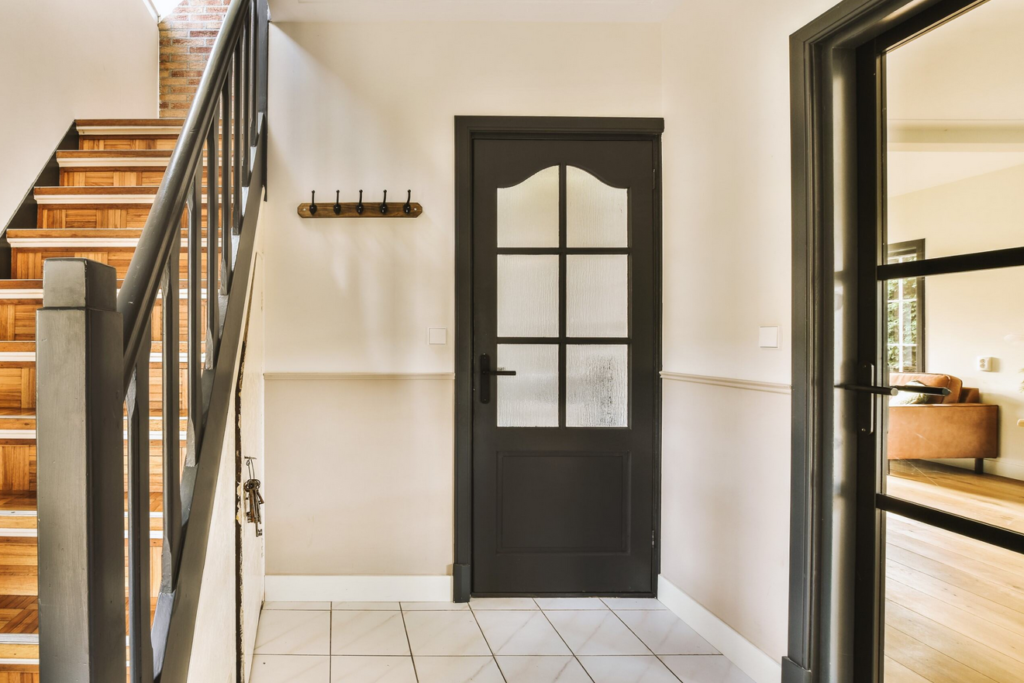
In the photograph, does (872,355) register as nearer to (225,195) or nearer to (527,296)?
(527,296)

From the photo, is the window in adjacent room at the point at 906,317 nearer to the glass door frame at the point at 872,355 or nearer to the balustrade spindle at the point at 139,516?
the glass door frame at the point at 872,355

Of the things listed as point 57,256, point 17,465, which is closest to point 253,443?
point 17,465

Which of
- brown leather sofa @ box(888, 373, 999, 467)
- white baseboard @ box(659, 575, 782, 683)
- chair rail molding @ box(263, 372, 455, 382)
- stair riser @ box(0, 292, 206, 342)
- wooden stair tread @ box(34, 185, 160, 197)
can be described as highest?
wooden stair tread @ box(34, 185, 160, 197)

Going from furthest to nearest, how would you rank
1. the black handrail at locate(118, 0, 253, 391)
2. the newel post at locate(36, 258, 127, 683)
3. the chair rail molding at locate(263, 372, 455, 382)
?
1. the chair rail molding at locate(263, 372, 455, 382)
2. the black handrail at locate(118, 0, 253, 391)
3. the newel post at locate(36, 258, 127, 683)

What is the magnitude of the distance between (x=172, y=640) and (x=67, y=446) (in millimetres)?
548

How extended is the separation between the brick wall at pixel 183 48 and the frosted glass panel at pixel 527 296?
277cm

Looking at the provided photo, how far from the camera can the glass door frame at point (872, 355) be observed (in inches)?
60.6

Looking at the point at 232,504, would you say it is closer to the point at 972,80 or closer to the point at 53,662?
the point at 53,662

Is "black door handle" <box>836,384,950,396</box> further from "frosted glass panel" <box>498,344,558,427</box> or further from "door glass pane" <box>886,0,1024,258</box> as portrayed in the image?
"frosted glass panel" <box>498,344,558,427</box>

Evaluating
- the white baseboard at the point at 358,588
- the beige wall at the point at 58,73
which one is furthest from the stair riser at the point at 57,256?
the white baseboard at the point at 358,588

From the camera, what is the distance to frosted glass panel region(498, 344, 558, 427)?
246 centimetres

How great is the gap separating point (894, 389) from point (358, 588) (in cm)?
213

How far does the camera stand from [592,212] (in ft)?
8.07

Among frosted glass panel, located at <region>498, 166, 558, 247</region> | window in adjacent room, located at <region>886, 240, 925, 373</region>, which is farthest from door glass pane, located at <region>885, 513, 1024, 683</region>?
frosted glass panel, located at <region>498, 166, 558, 247</region>
